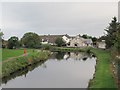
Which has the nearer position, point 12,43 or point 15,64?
point 15,64

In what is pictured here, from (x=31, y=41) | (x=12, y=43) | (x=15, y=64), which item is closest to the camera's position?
(x=15, y=64)

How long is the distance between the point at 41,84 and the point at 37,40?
59784 millimetres

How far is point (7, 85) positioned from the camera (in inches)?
987

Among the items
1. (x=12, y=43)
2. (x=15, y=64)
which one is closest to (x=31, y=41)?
(x=12, y=43)

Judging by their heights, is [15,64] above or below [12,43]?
below

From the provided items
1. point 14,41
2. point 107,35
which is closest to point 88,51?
point 107,35

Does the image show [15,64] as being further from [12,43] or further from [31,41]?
[31,41]

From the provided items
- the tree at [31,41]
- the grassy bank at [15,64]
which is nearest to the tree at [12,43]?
the tree at [31,41]

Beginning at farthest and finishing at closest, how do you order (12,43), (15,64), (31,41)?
(31,41)
(12,43)
(15,64)

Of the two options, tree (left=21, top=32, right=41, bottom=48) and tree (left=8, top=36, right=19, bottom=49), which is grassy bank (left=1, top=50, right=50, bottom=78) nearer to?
tree (left=8, top=36, right=19, bottom=49)

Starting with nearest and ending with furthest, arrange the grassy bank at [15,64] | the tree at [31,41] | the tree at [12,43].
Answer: the grassy bank at [15,64]
the tree at [12,43]
the tree at [31,41]

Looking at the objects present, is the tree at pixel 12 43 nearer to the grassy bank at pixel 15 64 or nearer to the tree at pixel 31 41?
the tree at pixel 31 41

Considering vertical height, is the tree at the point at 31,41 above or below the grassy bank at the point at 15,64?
above

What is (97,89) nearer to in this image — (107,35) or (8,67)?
(8,67)
